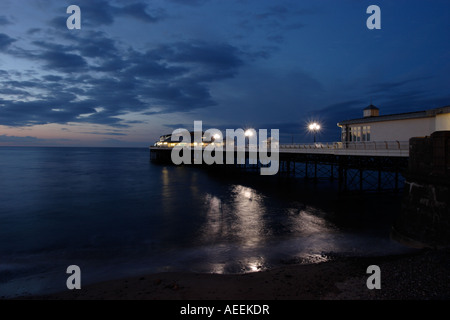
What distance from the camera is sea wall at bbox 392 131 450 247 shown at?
10805mm

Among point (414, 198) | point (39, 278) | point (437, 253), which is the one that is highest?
point (414, 198)

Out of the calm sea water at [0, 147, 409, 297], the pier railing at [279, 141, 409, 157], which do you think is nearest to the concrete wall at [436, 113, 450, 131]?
the pier railing at [279, 141, 409, 157]

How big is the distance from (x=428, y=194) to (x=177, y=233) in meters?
12.7

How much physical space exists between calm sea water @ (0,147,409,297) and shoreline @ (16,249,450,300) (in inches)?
36.2

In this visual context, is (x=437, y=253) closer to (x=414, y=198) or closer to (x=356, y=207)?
(x=414, y=198)

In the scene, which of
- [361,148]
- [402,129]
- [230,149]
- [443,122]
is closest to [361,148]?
[361,148]

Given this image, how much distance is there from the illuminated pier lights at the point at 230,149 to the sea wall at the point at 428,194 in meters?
20.9

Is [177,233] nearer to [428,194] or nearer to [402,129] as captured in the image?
[428,194]

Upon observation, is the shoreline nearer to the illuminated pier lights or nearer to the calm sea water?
the calm sea water

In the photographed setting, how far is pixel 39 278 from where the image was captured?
1041 cm

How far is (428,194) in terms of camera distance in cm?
1144

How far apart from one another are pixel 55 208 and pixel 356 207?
25222 millimetres
